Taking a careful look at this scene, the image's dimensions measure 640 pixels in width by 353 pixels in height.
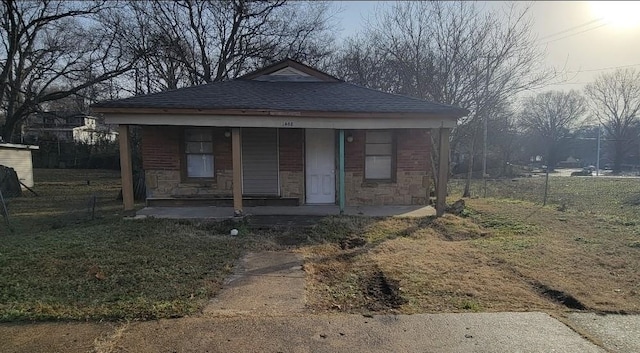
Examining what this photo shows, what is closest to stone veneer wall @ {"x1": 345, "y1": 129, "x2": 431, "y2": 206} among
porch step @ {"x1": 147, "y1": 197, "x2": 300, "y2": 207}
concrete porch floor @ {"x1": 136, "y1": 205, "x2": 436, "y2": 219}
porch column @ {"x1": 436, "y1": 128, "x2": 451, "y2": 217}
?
concrete porch floor @ {"x1": 136, "y1": 205, "x2": 436, "y2": 219}

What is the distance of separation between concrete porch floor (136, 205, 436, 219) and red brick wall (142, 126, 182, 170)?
3.82 feet

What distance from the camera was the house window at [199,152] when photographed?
1014 cm

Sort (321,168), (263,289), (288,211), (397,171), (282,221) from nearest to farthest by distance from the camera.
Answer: (263,289)
(282,221)
(288,211)
(397,171)
(321,168)

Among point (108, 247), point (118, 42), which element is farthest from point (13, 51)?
point (108, 247)

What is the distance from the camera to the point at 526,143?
6228 cm

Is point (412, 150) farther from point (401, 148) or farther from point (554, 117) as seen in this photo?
point (554, 117)

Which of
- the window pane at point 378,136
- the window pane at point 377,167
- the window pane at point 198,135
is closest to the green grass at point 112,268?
the window pane at point 198,135

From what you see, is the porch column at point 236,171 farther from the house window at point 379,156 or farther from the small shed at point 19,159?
A: the small shed at point 19,159

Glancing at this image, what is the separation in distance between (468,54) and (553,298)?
41.1 feet

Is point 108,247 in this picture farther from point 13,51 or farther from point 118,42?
point 13,51

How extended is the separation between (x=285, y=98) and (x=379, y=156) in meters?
2.94

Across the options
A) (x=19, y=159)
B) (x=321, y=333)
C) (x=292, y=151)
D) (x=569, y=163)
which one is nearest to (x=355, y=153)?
(x=292, y=151)

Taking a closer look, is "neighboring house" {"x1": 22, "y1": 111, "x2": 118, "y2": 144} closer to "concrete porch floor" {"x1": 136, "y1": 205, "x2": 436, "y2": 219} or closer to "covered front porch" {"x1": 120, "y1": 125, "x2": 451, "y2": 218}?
"covered front porch" {"x1": 120, "y1": 125, "x2": 451, "y2": 218}

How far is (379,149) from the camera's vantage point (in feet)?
34.0
